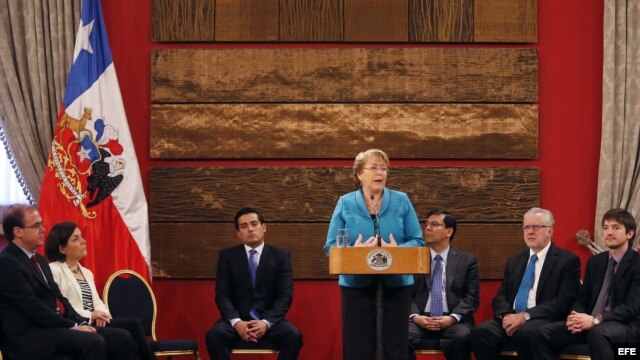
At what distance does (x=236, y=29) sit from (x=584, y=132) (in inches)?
103

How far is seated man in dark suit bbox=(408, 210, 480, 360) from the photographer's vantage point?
562 centimetres

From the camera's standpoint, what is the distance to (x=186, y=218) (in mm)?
6445

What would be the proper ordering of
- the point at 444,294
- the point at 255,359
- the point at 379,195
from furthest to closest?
the point at 255,359
the point at 444,294
the point at 379,195

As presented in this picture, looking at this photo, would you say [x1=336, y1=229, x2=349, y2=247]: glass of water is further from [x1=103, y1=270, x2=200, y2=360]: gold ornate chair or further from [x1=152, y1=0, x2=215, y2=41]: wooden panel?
[x1=152, y1=0, x2=215, y2=41]: wooden panel

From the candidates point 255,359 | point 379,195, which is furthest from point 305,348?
point 379,195

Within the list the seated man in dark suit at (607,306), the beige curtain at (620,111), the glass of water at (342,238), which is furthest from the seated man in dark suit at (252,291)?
the beige curtain at (620,111)

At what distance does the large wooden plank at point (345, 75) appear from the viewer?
6477 mm

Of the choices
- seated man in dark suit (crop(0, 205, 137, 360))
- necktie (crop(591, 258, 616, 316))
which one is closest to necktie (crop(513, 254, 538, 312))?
necktie (crop(591, 258, 616, 316))

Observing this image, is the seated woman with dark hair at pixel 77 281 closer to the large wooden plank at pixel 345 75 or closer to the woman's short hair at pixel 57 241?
the woman's short hair at pixel 57 241

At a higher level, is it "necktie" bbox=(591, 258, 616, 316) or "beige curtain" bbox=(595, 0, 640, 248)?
"beige curtain" bbox=(595, 0, 640, 248)

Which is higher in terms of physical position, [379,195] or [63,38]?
[63,38]

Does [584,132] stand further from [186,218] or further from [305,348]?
[186,218]

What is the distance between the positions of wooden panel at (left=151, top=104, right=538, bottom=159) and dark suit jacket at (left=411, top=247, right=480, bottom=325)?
0.85 m

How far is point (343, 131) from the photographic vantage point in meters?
6.44
